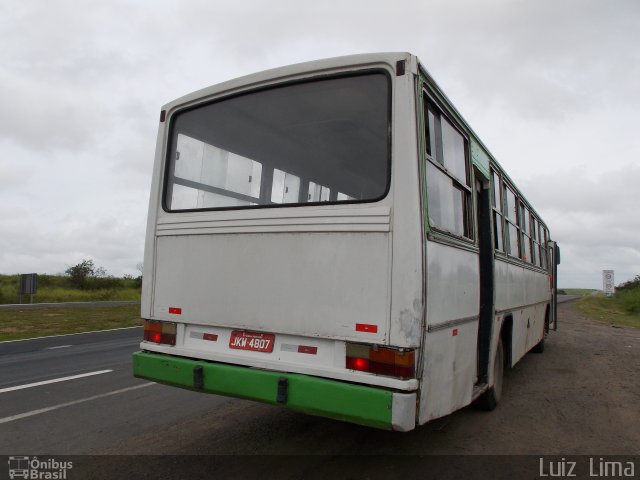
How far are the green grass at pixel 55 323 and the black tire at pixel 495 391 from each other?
13355mm

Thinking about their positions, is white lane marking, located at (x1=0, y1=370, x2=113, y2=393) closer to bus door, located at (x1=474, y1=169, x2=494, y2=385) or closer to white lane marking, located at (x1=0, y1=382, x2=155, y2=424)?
white lane marking, located at (x1=0, y1=382, x2=155, y2=424)

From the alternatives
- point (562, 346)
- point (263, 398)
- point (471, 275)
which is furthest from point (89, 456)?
point (562, 346)

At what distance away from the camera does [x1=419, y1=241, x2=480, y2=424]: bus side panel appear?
12.2 feet

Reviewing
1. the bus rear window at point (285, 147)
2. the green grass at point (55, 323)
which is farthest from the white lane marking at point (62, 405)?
the green grass at point (55, 323)

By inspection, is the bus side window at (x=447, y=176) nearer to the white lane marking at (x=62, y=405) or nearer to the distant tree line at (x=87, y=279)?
the white lane marking at (x=62, y=405)

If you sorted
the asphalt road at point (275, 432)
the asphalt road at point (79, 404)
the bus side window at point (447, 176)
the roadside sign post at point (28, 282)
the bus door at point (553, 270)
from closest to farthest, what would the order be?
the bus side window at point (447, 176) < the asphalt road at point (275, 432) < the asphalt road at point (79, 404) < the bus door at point (553, 270) < the roadside sign post at point (28, 282)

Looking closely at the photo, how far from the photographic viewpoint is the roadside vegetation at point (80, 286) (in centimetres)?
3575

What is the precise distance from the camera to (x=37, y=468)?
13.9ft

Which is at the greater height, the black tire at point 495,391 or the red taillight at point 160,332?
the red taillight at point 160,332

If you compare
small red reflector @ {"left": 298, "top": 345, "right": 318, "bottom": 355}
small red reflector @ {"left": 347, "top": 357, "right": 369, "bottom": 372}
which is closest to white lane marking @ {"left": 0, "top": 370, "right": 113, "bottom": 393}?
small red reflector @ {"left": 298, "top": 345, "right": 318, "bottom": 355}

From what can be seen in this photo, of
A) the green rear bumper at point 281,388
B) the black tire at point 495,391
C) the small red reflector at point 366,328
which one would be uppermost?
the small red reflector at point 366,328

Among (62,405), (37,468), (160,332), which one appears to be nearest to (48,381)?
(62,405)

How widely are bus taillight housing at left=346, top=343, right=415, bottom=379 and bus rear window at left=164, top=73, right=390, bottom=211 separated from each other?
42.8 inches

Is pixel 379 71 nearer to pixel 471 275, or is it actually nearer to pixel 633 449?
pixel 471 275
